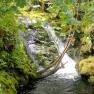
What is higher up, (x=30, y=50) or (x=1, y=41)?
(x=1, y=41)

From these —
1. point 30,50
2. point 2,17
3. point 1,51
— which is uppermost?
point 2,17

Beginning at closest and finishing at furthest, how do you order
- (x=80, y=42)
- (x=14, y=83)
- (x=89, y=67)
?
1. (x=14, y=83)
2. (x=89, y=67)
3. (x=80, y=42)

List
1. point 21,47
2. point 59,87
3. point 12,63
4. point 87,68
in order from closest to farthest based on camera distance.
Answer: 1. point 12,63
2. point 59,87
3. point 21,47
4. point 87,68

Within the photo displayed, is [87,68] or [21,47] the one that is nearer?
[21,47]

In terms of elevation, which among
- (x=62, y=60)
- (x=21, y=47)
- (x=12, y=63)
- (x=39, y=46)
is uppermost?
(x=21, y=47)

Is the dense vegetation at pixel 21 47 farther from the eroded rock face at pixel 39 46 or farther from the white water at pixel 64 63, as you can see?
the white water at pixel 64 63

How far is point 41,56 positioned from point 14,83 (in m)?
4.85

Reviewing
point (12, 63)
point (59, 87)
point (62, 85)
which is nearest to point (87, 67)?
point (62, 85)

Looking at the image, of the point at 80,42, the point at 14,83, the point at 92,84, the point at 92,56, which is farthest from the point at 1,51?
the point at 80,42

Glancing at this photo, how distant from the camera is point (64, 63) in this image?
12383 mm

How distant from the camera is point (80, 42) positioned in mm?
15242

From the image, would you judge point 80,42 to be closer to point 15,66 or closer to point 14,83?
point 15,66

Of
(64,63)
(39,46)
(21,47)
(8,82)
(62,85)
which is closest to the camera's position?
(8,82)

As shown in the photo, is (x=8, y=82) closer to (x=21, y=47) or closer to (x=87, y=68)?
(x=21, y=47)
